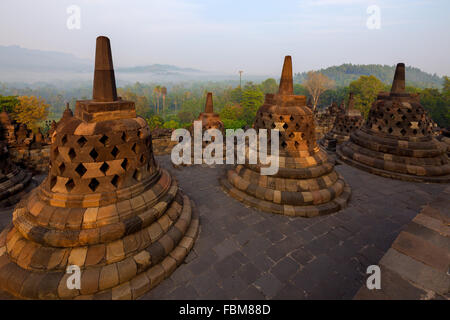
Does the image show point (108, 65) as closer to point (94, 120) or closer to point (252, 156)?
point (94, 120)

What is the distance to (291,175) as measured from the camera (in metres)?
6.76

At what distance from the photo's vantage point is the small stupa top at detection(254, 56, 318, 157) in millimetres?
7039

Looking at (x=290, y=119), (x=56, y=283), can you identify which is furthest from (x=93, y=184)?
(x=290, y=119)

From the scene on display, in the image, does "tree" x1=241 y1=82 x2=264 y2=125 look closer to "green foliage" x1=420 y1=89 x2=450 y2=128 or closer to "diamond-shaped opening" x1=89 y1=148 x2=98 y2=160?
"green foliage" x1=420 y1=89 x2=450 y2=128

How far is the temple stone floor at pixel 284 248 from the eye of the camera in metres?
3.90

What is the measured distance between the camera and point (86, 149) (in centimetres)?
417

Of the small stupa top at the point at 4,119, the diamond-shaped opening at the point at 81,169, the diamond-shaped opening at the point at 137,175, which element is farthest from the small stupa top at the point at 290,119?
the small stupa top at the point at 4,119

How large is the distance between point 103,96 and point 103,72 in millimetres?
517

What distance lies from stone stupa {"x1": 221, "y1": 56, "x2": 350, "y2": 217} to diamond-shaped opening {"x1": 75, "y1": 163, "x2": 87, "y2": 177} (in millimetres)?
4457

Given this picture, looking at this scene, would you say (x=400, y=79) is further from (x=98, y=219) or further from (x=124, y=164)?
(x=98, y=219)

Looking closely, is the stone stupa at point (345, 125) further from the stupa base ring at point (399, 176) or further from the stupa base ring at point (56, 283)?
the stupa base ring at point (56, 283)

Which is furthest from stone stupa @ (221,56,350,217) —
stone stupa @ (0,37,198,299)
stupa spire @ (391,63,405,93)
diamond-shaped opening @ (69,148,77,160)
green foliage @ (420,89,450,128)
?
green foliage @ (420,89,450,128)

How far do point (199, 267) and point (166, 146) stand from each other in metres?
9.76
